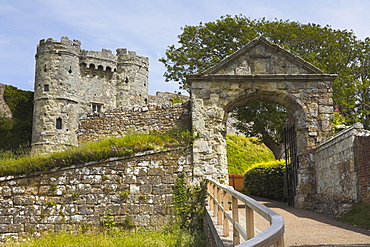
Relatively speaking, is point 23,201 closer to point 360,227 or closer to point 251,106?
point 360,227

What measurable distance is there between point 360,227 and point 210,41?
55.2ft

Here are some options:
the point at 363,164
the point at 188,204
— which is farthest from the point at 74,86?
the point at 363,164

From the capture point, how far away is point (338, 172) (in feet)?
33.7

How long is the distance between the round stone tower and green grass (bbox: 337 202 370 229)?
83.5ft

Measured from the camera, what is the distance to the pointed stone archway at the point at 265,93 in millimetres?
12547

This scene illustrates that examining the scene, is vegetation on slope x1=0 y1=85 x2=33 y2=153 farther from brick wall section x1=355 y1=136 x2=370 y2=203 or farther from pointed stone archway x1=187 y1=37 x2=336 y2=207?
brick wall section x1=355 y1=136 x2=370 y2=203

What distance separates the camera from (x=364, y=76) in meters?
26.2

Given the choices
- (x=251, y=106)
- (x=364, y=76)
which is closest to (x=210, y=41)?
(x=251, y=106)

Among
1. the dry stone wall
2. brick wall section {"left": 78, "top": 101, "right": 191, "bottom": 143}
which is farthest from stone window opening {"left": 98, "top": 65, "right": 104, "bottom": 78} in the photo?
the dry stone wall

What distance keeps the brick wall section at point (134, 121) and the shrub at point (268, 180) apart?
18.4 feet

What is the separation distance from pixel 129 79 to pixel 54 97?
7.48 metres

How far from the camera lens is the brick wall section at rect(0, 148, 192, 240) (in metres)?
11.3

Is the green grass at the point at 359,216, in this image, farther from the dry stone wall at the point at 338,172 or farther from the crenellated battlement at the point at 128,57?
the crenellated battlement at the point at 128,57

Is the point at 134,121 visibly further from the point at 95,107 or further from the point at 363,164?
the point at 95,107
